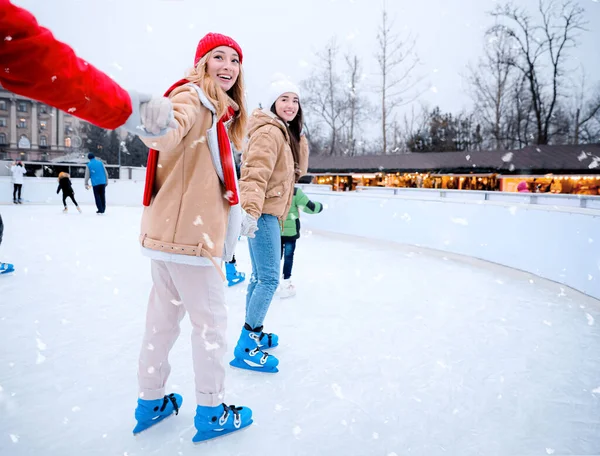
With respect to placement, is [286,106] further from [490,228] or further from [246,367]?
[490,228]

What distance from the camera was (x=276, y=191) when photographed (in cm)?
225

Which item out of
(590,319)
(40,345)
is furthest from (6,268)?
(590,319)

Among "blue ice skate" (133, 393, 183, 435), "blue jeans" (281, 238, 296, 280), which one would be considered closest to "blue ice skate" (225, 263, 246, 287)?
"blue jeans" (281, 238, 296, 280)

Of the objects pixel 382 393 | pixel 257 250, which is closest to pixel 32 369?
pixel 257 250

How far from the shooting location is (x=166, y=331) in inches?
62.7

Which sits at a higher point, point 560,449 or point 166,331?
point 166,331

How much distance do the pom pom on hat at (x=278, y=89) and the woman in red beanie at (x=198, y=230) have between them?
69 centimetres

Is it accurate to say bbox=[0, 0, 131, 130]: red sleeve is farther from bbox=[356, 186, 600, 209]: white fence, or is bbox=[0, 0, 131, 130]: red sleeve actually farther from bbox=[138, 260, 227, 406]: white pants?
bbox=[356, 186, 600, 209]: white fence

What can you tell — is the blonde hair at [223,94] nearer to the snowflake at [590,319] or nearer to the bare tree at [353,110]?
the snowflake at [590,319]

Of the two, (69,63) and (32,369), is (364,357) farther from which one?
(69,63)

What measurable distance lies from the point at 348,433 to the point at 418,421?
335mm

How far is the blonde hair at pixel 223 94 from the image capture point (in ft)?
4.62

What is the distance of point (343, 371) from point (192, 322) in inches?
42.7

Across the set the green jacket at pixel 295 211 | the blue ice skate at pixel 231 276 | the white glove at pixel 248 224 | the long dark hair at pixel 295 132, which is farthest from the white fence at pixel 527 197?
the white glove at pixel 248 224
